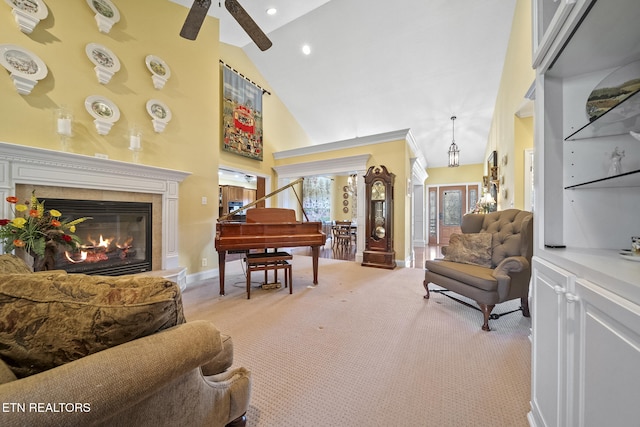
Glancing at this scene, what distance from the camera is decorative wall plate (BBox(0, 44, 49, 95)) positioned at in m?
2.19

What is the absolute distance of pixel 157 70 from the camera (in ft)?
10.6

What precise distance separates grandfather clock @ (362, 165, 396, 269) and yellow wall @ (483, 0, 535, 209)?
1815mm

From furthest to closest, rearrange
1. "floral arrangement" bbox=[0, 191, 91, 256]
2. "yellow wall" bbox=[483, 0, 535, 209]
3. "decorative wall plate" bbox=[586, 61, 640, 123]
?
"yellow wall" bbox=[483, 0, 535, 209] < "floral arrangement" bbox=[0, 191, 91, 256] < "decorative wall plate" bbox=[586, 61, 640, 123]

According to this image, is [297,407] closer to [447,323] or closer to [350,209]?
[447,323]

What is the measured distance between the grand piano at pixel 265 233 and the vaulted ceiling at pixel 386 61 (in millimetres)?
3205

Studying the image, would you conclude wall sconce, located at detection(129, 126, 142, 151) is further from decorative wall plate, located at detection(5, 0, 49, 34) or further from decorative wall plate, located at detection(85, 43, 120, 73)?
decorative wall plate, located at detection(5, 0, 49, 34)

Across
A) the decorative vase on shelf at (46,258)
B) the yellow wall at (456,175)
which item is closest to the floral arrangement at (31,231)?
the decorative vase on shelf at (46,258)

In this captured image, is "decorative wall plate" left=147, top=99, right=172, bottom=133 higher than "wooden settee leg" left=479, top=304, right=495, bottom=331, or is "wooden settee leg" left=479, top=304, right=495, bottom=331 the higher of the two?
"decorative wall plate" left=147, top=99, right=172, bottom=133

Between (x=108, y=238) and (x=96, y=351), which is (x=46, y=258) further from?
(x=96, y=351)

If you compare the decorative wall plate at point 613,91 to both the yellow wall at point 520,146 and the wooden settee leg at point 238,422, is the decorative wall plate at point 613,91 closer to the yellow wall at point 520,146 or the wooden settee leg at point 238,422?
the wooden settee leg at point 238,422

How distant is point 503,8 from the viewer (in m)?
3.58

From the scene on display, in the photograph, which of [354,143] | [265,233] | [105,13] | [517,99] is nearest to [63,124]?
[105,13]

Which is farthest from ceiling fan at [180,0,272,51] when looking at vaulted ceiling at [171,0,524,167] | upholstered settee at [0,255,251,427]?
upholstered settee at [0,255,251,427]

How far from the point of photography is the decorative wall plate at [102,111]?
2.68 meters
